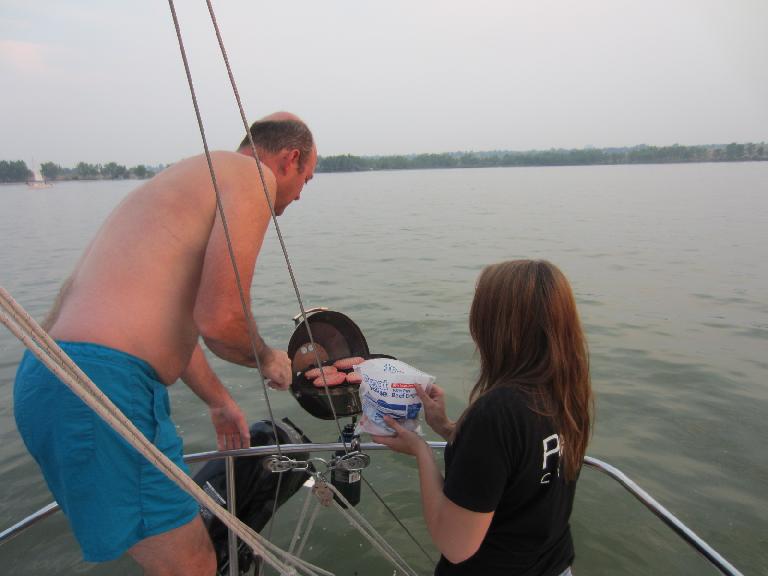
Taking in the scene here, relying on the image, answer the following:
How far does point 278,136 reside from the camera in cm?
246

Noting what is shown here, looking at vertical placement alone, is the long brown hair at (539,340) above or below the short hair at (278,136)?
below

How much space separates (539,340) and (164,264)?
1.31m

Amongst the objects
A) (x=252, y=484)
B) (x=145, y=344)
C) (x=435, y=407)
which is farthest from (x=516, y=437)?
(x=252, y=484)

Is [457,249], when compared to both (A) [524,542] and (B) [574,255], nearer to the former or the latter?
(B) [574,255]

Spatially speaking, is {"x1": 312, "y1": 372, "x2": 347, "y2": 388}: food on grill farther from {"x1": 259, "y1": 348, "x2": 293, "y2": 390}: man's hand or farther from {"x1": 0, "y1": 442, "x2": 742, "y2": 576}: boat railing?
{"x1": 0, "y1": 442, "x2": 742, "y2": 576}: boat railing

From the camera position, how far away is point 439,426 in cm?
188

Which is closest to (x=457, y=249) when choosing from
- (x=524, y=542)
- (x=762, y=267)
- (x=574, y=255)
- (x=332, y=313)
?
(x=574, y=255)

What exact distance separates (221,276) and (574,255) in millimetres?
13184

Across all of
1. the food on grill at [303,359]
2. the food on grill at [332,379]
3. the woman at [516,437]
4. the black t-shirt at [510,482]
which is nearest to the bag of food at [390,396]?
the woman at [516,437]

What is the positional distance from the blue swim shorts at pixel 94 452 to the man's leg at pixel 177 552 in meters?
0.09

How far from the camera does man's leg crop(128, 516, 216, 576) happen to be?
1857mm

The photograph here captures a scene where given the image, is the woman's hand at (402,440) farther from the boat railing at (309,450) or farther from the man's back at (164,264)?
the man's back at (164,264)

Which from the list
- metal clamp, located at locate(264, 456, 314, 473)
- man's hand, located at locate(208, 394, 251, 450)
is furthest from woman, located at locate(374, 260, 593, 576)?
man's hand, located at locate(208, 394, 251, 450)

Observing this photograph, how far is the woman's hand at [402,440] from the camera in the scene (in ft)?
5.46
